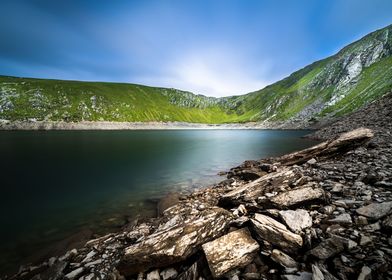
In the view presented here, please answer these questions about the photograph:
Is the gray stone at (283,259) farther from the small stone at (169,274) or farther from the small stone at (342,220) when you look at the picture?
the small stone at (169,274)

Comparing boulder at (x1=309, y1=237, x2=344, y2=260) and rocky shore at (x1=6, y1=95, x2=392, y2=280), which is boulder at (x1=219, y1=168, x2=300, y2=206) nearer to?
rocky shore at (x1=6, y1=95, x2=392, y2=280)

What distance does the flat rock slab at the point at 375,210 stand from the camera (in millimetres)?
7105

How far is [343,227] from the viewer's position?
23.3ft

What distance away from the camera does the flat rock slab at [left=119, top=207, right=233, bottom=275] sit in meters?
7.46

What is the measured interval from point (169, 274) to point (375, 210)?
777 cm

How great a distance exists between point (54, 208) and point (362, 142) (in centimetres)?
2803

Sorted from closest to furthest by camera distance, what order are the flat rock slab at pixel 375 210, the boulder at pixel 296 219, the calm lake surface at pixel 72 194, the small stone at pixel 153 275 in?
the flat rock slab at pixel 375 210, the small stone at pixel 153 275, the boulder at pixel 296 219, the calm lake surface at pixel 72 194

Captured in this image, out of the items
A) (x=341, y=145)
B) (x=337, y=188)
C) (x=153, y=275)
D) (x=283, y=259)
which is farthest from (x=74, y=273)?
(x=341, y=145)

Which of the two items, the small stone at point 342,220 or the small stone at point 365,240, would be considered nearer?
the small stone at point 365,240

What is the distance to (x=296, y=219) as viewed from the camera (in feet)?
26.2

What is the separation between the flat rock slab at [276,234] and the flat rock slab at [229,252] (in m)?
0.48

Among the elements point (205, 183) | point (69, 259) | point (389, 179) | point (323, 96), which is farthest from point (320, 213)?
point (323, 96)

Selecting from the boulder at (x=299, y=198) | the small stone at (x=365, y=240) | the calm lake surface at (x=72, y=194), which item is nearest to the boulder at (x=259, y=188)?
the boulder at (x=299, y=198)

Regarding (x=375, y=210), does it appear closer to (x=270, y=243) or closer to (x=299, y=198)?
(x=299, y=198)
